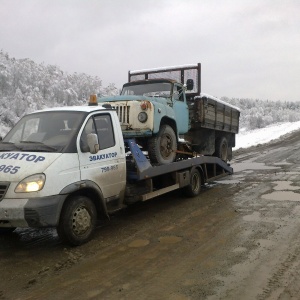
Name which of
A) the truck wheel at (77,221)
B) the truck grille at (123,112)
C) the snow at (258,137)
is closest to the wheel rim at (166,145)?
the truck grille at (123,112)

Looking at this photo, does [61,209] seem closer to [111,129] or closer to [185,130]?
[111,129]

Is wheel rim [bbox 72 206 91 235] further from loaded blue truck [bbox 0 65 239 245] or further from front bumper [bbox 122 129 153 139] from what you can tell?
front bumper [bbox 122 129 153 139]

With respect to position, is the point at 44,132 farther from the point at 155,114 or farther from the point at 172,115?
the point at 172,115

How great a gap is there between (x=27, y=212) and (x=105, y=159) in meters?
1.61

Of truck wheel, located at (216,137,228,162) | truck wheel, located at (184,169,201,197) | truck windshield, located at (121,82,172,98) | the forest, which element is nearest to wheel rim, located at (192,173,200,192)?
truck wheel, located at (184,169,201,197)

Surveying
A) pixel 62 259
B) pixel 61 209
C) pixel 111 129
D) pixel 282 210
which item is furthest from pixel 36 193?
pixel 282 210

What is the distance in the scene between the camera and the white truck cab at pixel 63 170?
4.68m

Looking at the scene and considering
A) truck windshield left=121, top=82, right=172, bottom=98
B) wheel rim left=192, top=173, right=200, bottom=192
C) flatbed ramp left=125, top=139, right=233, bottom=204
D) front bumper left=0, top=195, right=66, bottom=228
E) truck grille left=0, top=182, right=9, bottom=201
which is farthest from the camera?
wheel rim left=192, top=173, right=200, bottom=192

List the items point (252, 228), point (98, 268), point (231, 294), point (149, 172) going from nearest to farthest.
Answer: point (231, 294)
point (98, 268)
point (252, 228)
point (149, 172)

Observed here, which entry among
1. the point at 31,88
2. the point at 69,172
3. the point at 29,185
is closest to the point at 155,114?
the point at 69,172

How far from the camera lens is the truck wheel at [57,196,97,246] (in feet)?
16.3

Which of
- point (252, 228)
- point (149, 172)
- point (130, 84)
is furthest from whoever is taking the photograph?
point (130, 84)

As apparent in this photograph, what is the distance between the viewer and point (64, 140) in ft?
17.5

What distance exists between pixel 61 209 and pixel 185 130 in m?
4.72
